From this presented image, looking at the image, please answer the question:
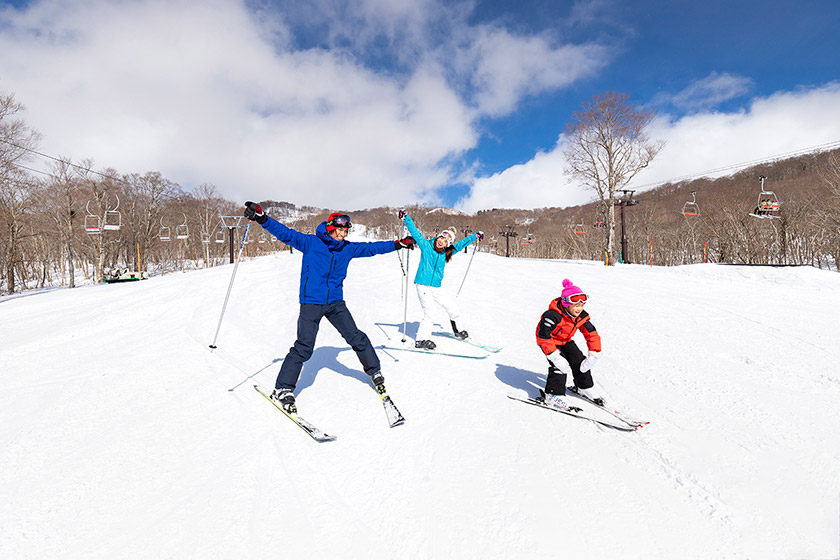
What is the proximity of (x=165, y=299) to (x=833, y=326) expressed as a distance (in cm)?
1504

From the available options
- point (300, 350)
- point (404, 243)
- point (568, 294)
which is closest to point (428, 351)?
point (404, 243)

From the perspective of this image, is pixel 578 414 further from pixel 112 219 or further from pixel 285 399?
pixel 112 219

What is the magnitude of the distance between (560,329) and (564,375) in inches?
18.2

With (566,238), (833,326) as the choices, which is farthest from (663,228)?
(833,326)

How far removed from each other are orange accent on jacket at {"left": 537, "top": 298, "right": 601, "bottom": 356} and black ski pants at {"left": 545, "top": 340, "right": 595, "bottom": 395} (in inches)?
3.7

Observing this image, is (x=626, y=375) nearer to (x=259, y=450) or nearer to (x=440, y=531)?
(x=440, y=531)

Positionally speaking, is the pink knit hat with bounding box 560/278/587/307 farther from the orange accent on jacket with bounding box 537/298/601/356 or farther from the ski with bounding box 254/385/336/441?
the ski with bounding box 254/385/336/441

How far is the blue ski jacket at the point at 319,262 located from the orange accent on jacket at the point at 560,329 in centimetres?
207

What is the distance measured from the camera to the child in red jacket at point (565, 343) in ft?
11.7

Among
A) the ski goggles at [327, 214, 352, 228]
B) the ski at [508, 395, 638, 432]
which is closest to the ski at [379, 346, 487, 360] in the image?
the ski at [508, 395, 638, 432]

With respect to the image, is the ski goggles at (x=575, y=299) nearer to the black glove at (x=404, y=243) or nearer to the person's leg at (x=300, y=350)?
the black glove at (x=404, y=243)

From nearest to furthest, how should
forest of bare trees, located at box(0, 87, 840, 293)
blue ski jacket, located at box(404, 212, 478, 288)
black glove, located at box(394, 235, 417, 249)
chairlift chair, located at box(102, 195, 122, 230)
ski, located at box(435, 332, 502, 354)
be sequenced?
black glove, located at box(394, 235, 417, 249) < ski, located at box(435, 332, 502, 354) < blue ski jacket, located at box(404, 212, 478, 288) < chairlift chair, located at box(102, 195, 122, 230) < forest of bare trees, located at box(0, 87, 840, 293)

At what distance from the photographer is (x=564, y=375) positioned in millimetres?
3586

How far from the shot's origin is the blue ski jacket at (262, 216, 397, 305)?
3543 mm
